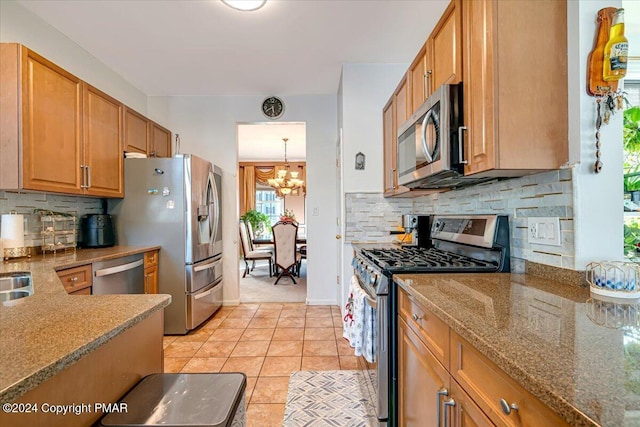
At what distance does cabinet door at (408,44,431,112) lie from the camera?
1.84 m

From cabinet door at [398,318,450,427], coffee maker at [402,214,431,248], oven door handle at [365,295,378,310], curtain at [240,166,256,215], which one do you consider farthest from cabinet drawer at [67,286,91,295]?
curtain at [240,166,256,215]

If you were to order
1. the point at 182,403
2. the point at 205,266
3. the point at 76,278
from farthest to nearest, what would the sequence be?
1. the point at 205,266
2. the point at 76,278
3. the point at 182,403

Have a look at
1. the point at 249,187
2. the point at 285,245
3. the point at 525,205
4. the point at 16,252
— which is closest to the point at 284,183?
the point at 249,187

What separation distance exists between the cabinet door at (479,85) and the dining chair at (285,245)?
3768 millimetres

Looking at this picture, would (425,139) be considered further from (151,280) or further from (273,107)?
(273,107)

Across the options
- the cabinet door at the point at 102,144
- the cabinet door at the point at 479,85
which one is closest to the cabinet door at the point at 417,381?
the cabinet door at the point at 479,85

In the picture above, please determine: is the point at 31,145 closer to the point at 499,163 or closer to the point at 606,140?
the point at 499,163

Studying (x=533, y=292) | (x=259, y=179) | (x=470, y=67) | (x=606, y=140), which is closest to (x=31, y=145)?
(x=470, y=67)

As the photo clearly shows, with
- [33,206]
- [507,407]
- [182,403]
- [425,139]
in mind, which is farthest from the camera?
[33,206]

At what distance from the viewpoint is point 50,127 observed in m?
2.07

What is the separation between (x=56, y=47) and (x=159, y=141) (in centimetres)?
121

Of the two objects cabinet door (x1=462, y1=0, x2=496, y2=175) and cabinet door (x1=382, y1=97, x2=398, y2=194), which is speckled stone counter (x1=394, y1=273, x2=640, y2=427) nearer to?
cabinet door (x1=462, y1=0, x2=496, y2=175)

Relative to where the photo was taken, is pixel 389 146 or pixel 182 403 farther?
pixel 389 146

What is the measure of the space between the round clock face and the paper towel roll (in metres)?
2.59
